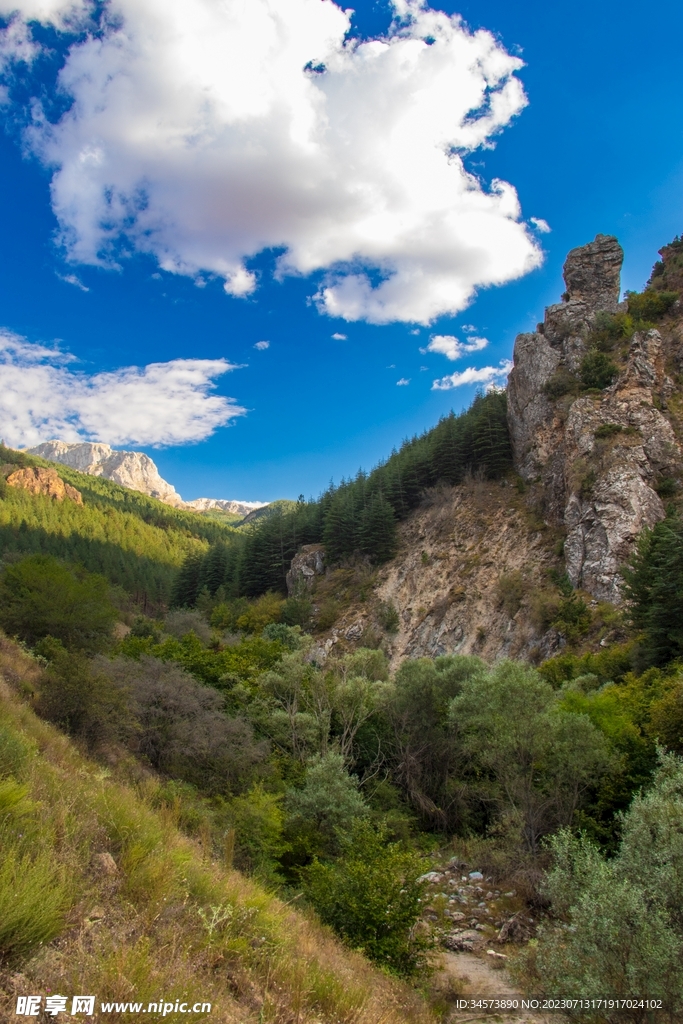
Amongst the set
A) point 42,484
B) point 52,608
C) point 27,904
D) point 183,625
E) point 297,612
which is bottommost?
point 183,625

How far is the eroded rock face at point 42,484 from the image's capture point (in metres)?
158

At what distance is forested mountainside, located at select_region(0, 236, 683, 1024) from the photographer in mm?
5203

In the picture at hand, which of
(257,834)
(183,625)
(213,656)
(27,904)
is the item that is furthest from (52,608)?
(27,904)

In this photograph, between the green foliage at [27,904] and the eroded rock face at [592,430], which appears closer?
the green foliage at [27,904]

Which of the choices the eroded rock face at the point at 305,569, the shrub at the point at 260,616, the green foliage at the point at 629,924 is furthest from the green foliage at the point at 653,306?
the green foliage at the point at 629,924

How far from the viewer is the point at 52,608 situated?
26750 mm

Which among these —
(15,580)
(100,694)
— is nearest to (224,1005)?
(100,694)

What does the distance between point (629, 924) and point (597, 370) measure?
Result: 155 feet

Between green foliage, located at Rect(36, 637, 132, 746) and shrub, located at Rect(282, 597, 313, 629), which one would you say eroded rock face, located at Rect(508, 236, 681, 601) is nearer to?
shrub, located at Rect(282, 597, 313, 629)

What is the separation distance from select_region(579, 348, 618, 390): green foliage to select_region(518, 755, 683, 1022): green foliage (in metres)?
43.7

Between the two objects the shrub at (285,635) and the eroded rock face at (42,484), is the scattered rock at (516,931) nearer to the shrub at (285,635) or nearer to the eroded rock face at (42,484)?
the shrub at (285,635)

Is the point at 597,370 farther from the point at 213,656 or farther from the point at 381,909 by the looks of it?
the point at 381,909

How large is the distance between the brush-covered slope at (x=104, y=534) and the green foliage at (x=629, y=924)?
79510mm

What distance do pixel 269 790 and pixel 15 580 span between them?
19.9 m
